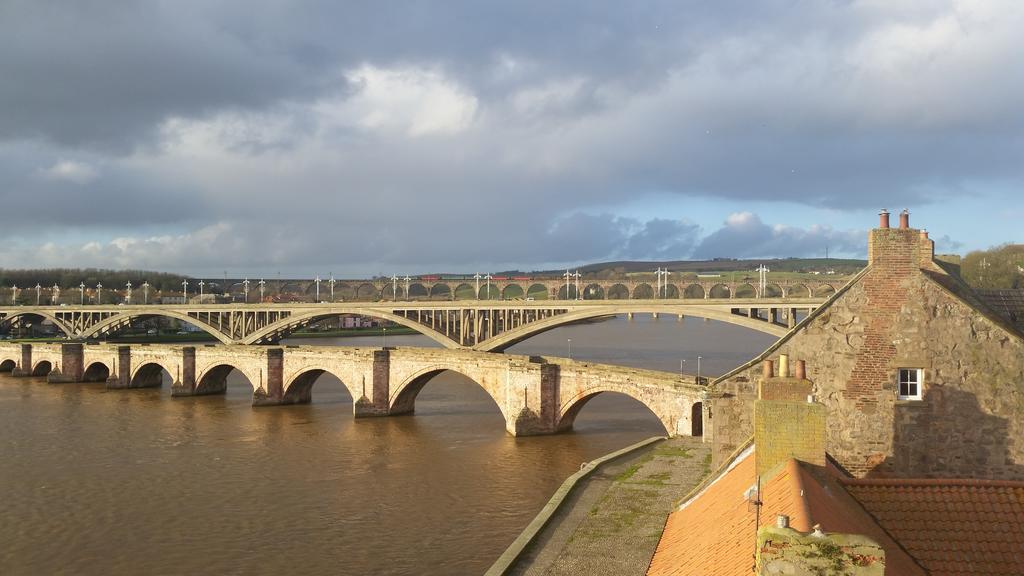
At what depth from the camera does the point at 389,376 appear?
4509 cm

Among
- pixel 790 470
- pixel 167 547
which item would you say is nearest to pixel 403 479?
pixel 167 547

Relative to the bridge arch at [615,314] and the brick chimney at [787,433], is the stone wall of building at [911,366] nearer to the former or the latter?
the brick chimney at [787,433]

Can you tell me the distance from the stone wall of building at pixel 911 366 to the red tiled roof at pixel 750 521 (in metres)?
3.21

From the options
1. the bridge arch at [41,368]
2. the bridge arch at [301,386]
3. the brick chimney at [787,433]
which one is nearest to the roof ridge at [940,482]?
the brick chimney at [787,433]

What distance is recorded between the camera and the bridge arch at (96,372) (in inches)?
2537

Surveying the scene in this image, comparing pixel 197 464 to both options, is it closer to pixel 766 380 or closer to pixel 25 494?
pixel 25 494

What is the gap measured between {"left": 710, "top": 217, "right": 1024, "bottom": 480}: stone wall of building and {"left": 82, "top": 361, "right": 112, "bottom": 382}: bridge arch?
63336 millimetres

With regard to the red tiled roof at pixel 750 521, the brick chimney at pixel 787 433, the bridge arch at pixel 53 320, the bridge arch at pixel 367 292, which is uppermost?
the bridge arch at pixel 367 292

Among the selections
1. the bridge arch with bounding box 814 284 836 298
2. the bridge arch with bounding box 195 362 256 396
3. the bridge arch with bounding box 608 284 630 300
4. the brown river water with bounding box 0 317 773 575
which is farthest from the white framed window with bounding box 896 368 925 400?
the bridge arch with bounding box 608 284 630 300

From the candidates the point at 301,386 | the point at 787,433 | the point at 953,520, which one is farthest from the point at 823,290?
the point at 953,520

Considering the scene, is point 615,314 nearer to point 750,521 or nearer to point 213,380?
point 213,380

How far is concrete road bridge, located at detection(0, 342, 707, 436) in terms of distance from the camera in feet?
110

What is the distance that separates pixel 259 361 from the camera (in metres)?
50.5

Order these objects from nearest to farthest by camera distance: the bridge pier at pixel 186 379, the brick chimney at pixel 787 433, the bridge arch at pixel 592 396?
the brick chimney at pixel 787 433 < the bridge arch at pixel 592 396 < the bridge pier at pixel 186 379
